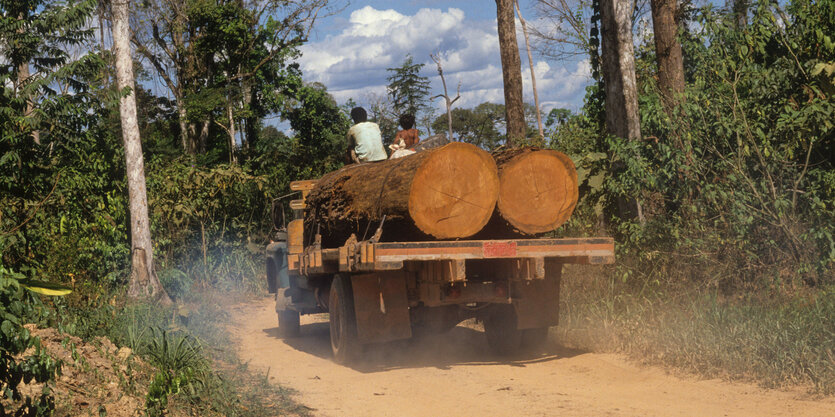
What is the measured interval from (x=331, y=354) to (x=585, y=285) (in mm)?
3273

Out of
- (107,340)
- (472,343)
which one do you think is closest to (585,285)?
(472,343)

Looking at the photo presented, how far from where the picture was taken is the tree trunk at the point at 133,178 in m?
11.7

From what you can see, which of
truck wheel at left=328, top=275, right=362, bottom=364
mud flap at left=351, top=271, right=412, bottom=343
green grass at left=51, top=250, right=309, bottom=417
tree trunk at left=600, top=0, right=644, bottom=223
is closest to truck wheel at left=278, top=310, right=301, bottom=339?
green grass at left=51, top=250, right=309, bottom=417

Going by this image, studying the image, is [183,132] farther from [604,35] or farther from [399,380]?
[399,380]

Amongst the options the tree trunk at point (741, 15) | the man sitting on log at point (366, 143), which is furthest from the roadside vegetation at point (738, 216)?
the man sitting on log at point (366, 143)

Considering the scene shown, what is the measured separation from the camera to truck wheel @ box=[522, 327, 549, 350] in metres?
8.62

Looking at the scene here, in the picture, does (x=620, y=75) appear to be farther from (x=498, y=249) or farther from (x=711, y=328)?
(x=498, y=249)

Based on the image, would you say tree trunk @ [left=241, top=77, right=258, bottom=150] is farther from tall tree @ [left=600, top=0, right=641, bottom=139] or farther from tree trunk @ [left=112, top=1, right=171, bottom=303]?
tall tree @ [left=600, top=0, right=641, bottom=139]

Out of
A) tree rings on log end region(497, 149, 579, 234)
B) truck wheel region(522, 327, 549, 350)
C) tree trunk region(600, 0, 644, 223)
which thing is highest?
tree trunk region(600, 0, 644, 223)

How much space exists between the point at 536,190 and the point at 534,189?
23 mm

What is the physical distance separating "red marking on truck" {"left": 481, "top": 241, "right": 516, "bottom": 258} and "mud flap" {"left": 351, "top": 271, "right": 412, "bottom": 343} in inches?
42.2

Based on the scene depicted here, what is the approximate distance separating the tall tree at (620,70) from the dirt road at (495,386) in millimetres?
3655

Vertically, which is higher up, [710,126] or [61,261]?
[710,126]

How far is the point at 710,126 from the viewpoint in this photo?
8.27 m
